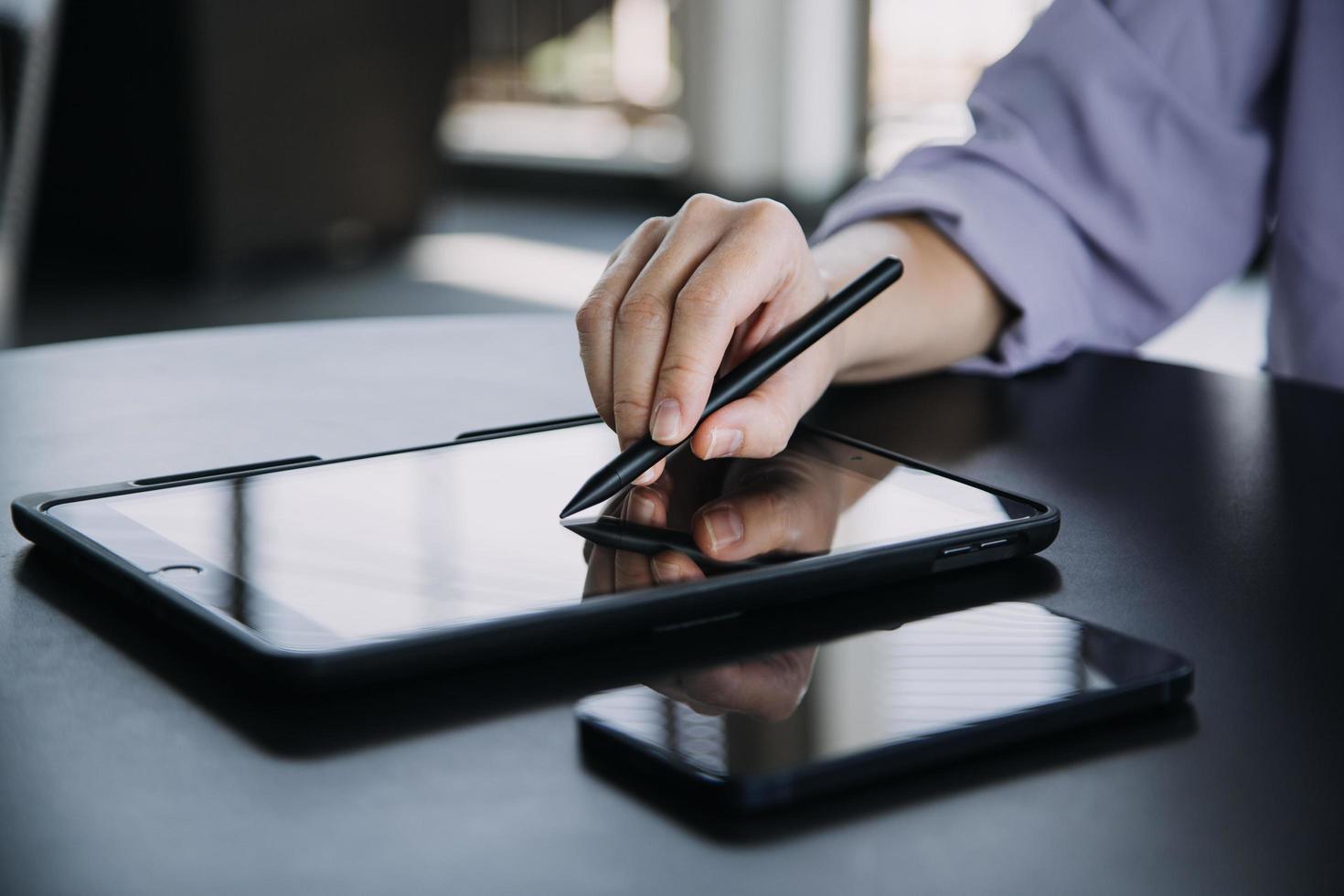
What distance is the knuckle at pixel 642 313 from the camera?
0.45 meters

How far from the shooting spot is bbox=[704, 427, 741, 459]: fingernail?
1.43ft

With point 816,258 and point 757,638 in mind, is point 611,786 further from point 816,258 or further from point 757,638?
point 816,258

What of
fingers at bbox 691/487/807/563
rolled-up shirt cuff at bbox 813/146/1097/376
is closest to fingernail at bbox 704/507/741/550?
fingers at bbox 691/487/807/563

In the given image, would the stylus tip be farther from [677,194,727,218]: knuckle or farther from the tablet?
[677,194,727,218]: knuckle

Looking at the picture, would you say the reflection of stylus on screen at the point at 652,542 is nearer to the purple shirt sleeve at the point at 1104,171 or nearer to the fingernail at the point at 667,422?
the fingernail at the point at 667,422

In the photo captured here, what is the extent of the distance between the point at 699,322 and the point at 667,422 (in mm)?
39

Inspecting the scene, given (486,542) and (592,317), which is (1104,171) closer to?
(592,317)

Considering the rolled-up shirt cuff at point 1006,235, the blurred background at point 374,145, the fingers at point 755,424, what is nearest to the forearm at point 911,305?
the rolled-up shirt cuff at point 1006,235

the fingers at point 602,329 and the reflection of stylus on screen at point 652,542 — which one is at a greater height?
the fingers at point 602,329

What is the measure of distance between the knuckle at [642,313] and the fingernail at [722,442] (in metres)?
0.04

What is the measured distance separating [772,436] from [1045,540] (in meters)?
0.09

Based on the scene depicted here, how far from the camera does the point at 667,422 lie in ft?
1.38

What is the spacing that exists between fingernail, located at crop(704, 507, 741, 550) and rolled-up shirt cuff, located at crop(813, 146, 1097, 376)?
0.29 m

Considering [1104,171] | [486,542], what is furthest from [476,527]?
[1104,171]
